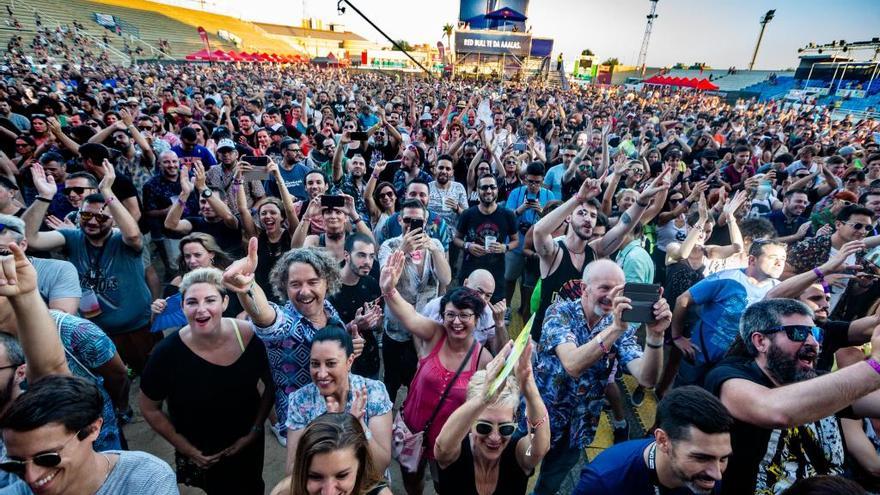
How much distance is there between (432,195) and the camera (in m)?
5.37

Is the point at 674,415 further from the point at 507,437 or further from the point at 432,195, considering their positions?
the point at 432,195

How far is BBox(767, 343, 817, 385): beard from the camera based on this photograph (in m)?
1.91

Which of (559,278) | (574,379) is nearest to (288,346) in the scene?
(574,379)

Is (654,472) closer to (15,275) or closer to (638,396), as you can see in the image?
(638,396)

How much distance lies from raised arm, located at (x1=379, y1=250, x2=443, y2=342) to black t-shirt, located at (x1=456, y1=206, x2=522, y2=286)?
1973 mm

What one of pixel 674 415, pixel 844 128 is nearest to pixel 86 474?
pixel 674 415

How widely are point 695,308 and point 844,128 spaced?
59.6ft

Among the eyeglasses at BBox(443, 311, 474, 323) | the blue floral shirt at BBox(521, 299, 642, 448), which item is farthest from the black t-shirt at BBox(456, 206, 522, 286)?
the eyeglasses at BBox(443, 311, 474, 323)

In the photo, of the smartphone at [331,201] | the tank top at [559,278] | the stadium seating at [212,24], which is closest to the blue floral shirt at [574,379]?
the tank top at [559,278]

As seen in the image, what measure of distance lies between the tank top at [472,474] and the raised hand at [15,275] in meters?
2.08

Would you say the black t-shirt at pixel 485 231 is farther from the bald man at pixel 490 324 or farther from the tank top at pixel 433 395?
the tank top at pixel 433 395

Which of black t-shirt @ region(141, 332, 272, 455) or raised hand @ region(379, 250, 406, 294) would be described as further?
raised hand @ region(379, 250, 406, 294)

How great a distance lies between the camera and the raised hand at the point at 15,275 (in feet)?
5.21

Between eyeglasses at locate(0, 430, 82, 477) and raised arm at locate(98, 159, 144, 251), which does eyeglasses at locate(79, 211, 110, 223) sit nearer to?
raised arm at locate(98, 159, 144, 251)
